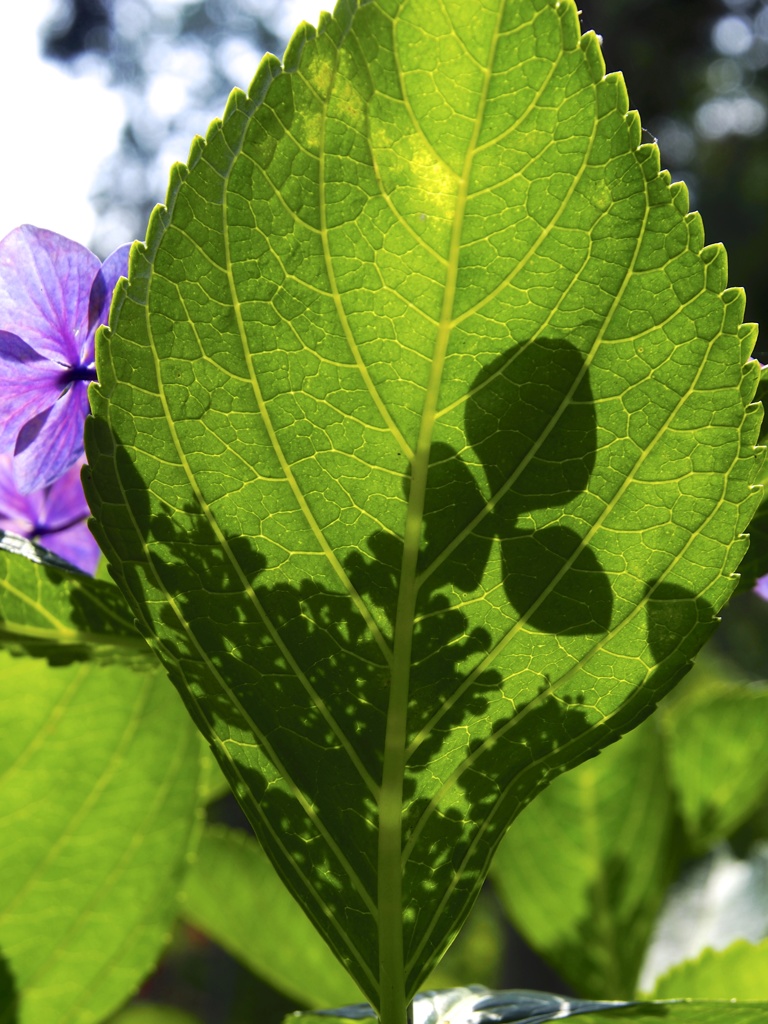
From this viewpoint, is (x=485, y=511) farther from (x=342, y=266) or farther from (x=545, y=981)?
(x=545, y=981)

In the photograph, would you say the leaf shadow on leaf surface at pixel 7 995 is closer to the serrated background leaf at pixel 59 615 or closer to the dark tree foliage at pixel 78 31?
the serrated background leaf at pixel 59 615

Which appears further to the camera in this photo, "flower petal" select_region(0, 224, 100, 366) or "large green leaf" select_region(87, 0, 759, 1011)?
"flower petal" select_region(0, 224, 100, 366)

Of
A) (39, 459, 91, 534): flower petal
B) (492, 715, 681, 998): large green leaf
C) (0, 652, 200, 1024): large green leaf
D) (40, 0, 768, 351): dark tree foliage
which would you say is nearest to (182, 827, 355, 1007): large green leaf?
(492, 715, 681, 998): large green leaf

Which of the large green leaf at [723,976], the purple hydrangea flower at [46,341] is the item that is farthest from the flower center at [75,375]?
the large green leaf at [723,976]

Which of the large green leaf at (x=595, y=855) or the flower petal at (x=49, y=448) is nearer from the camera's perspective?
the flower petal at (x=49, y=448)

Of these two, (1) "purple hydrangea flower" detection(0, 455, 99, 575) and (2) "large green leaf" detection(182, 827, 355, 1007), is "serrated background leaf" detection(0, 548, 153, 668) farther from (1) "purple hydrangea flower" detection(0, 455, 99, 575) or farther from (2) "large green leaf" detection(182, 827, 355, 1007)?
(2) "large green leaf" detection(182, 827, 355, 1007)

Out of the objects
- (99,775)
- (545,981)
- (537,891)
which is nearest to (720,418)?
(99,775)

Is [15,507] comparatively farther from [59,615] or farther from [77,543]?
[59,615]
